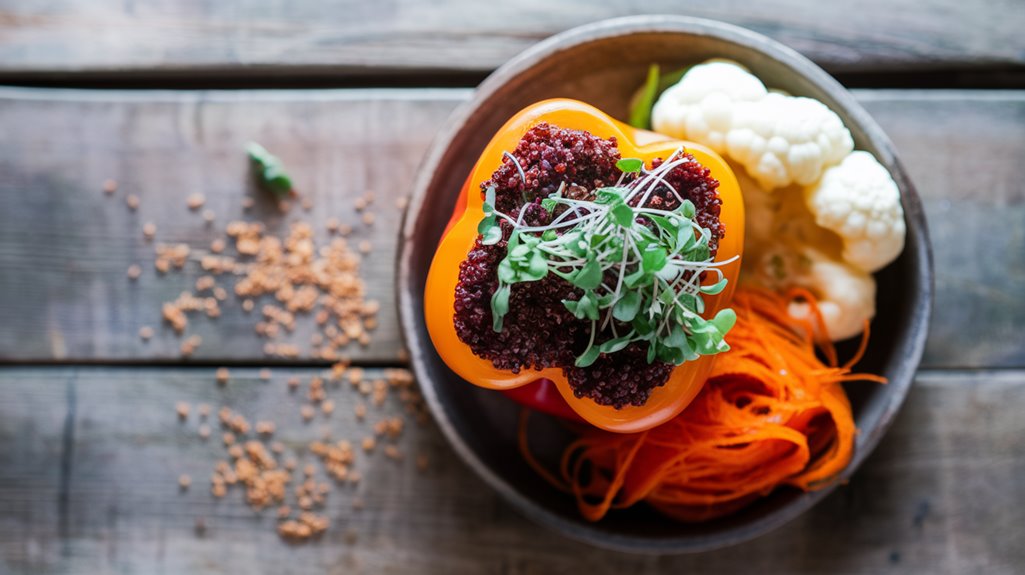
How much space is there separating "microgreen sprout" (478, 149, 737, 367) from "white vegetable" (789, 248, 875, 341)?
0.87 ft

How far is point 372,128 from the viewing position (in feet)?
4.26

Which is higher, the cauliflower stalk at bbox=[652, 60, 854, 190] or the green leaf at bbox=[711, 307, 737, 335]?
the cauliflower stalk at bbox=[652, 60, 854, 190]

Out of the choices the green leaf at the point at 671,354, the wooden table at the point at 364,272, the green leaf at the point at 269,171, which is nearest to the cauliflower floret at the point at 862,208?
the wooden table at the point at 364,272

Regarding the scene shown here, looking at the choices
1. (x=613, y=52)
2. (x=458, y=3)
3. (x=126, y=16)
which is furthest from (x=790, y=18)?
(x=126, y=16)

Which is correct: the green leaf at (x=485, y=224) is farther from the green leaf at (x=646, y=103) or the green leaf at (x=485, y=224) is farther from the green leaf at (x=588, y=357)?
the green leaf at (x=646, y=103)

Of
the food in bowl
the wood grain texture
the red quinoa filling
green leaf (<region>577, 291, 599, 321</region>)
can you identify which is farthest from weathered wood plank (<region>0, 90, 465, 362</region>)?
green leaf (<region>577, 291, 599, 321</region>)

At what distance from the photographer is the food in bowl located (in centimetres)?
88

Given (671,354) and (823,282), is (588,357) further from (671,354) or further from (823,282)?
(823,282)

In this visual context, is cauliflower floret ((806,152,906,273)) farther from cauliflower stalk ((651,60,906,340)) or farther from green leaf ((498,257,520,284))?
green leaf ((498,257,520,284))

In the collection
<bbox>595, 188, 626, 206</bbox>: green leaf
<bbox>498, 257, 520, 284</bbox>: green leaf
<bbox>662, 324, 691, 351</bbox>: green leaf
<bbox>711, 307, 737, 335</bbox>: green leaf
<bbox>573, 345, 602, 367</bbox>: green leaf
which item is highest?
<bbox>595, 188, 626, 206</bbox>: green leaf

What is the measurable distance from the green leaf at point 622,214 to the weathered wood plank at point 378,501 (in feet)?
1.94

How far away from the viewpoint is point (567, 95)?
1.18 meters

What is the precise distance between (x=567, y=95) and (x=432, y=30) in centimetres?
26

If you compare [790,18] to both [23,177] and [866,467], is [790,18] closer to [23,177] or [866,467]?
[866,467]
